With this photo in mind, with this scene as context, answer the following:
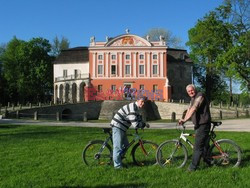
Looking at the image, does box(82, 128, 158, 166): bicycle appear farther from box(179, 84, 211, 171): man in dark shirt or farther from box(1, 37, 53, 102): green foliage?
box(1, 37, 53, 102): green foliage

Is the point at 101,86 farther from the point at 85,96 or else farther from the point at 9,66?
the point at 9,66

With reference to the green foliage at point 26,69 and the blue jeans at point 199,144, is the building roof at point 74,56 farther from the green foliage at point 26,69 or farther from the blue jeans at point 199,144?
the blue jeans at point 199,144

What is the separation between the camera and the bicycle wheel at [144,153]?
760cm

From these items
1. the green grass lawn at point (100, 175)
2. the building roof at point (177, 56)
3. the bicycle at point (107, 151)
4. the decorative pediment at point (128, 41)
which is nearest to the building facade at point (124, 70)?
the decorative pediment at point (128, 41)

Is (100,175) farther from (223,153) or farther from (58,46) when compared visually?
(58,46)

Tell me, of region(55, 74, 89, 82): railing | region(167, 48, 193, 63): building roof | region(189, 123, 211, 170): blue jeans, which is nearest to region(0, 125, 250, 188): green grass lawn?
region(189, 123, 211, 170): blue jeans

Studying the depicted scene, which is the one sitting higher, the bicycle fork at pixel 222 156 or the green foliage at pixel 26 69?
the green foliage at pixel 26 69

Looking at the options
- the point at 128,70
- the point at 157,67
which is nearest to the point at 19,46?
the point at 128,70

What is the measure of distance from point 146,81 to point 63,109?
16.7 meters

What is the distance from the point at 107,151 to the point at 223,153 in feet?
8.59

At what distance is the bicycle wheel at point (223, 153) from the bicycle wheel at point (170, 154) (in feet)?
2.21

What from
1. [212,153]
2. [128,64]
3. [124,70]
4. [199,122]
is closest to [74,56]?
[124,70]

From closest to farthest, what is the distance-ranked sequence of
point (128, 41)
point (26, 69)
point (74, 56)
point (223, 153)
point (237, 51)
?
point (223, 153) < point (237, 51) < point (128, 41) < point (26, 69) < point (74, 56)

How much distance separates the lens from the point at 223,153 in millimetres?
7164
